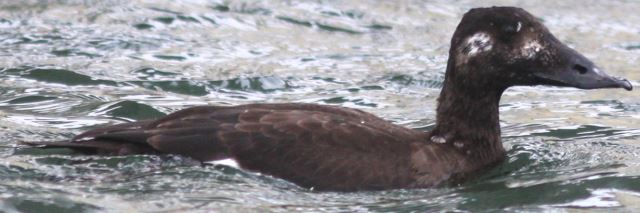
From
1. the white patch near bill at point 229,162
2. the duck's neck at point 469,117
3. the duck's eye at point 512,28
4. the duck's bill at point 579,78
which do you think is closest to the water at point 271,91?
the white patch near bill at point 229,162

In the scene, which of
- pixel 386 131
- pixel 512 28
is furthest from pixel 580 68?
pixel 386 131

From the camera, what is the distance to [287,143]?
7613 mm

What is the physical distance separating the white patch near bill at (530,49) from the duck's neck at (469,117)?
25 cm

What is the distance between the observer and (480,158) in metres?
8.05

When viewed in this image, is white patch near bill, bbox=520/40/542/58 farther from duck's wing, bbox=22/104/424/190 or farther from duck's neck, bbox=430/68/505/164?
duck's wing, bbox=22/104/424/190

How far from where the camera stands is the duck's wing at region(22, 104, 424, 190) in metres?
7.56

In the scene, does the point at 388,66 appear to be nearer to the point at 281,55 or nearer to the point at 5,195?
the point at 281,55

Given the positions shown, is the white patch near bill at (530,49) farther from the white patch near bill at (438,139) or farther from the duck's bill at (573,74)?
the white patch near bill at (438,139)

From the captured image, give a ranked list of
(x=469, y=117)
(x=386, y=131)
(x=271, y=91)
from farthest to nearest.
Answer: (x=271, y=91) < (x=469, y=117) < (x=386, y=131)

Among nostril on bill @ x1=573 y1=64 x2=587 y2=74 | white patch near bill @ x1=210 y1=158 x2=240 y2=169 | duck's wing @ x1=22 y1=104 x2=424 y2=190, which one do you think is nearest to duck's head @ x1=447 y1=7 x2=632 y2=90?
nostril on bill @ x1=573 y1=64 x2=587 y2=74

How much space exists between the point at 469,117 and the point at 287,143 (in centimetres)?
106

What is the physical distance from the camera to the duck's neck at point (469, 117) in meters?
8.02

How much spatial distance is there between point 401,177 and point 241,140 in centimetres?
82

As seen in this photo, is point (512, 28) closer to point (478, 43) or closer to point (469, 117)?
point (478, 43)
